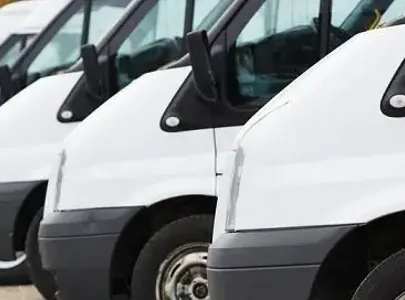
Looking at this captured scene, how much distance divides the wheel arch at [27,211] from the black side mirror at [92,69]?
2.57 feet

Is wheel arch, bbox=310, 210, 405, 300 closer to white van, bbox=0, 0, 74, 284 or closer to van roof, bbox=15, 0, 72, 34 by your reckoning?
white van, bbox=0, 0, 74, 284

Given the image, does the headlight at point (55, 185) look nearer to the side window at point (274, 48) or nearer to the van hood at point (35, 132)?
the side window at point (274, 48)

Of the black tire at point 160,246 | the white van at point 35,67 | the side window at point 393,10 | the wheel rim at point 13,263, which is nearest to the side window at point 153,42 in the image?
the white van at point 35,67

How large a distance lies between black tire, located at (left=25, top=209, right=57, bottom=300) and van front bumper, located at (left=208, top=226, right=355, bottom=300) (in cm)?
382

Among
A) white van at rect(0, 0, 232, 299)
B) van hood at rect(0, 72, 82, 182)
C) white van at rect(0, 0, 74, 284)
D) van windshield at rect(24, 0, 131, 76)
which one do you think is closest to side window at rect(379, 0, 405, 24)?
white van at rect(0, 0, 232, 299)

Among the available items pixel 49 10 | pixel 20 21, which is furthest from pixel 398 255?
pixel 20 21

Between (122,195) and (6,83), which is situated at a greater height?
(6,83)

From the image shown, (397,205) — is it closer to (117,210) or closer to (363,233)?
(363,233)

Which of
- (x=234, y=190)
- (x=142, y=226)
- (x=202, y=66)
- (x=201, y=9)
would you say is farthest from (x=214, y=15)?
(x=234, y=190)

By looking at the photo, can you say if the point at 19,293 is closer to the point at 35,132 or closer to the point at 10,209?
the point at 10,209

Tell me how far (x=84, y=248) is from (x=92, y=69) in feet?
5.74

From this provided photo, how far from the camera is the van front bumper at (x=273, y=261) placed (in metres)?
5.05

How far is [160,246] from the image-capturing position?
285 inches

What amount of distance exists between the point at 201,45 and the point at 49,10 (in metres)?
5.66
